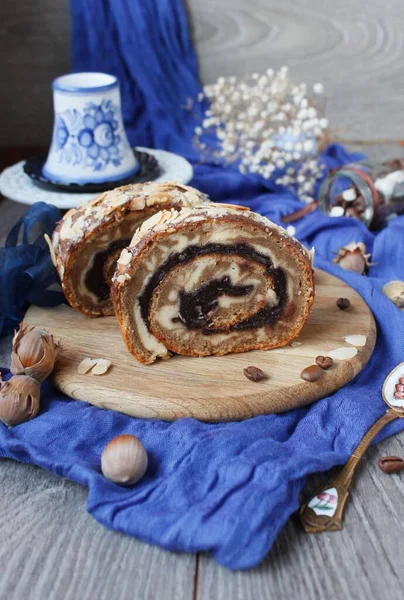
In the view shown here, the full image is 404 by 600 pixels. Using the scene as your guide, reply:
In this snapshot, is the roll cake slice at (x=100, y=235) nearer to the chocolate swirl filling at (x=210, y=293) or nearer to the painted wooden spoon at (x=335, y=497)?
the chocolate swirl filling at (x=210, y=293)

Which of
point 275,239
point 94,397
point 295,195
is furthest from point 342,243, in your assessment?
point 94,397

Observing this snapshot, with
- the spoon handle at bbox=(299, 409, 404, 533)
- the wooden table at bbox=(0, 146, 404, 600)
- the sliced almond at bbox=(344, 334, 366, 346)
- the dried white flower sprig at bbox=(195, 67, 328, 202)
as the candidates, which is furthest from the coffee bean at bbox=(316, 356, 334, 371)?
the dried white flower sprig at bbox=(195, 67, 328, 202)

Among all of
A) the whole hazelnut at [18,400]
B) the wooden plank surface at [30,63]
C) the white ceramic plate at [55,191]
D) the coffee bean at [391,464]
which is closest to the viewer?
the coffee bean at [391,464]

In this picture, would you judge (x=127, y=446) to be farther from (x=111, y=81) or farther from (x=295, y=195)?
(x=295, y=195)

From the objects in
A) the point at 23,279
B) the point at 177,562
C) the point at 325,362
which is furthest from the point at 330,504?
the point at 23,279

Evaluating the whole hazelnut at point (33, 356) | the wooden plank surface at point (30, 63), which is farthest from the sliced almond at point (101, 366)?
the wooden plank surface at point (30, 63)

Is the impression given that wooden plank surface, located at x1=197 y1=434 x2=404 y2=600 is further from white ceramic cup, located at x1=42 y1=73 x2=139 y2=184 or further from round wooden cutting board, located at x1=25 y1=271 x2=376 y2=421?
white ceramic cup, located at x1=42 y1=73 x2=139 y2=184

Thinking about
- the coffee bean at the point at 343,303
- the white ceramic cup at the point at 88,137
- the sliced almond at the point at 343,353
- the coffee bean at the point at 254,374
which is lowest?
the coffee bean at the point at 343,303
